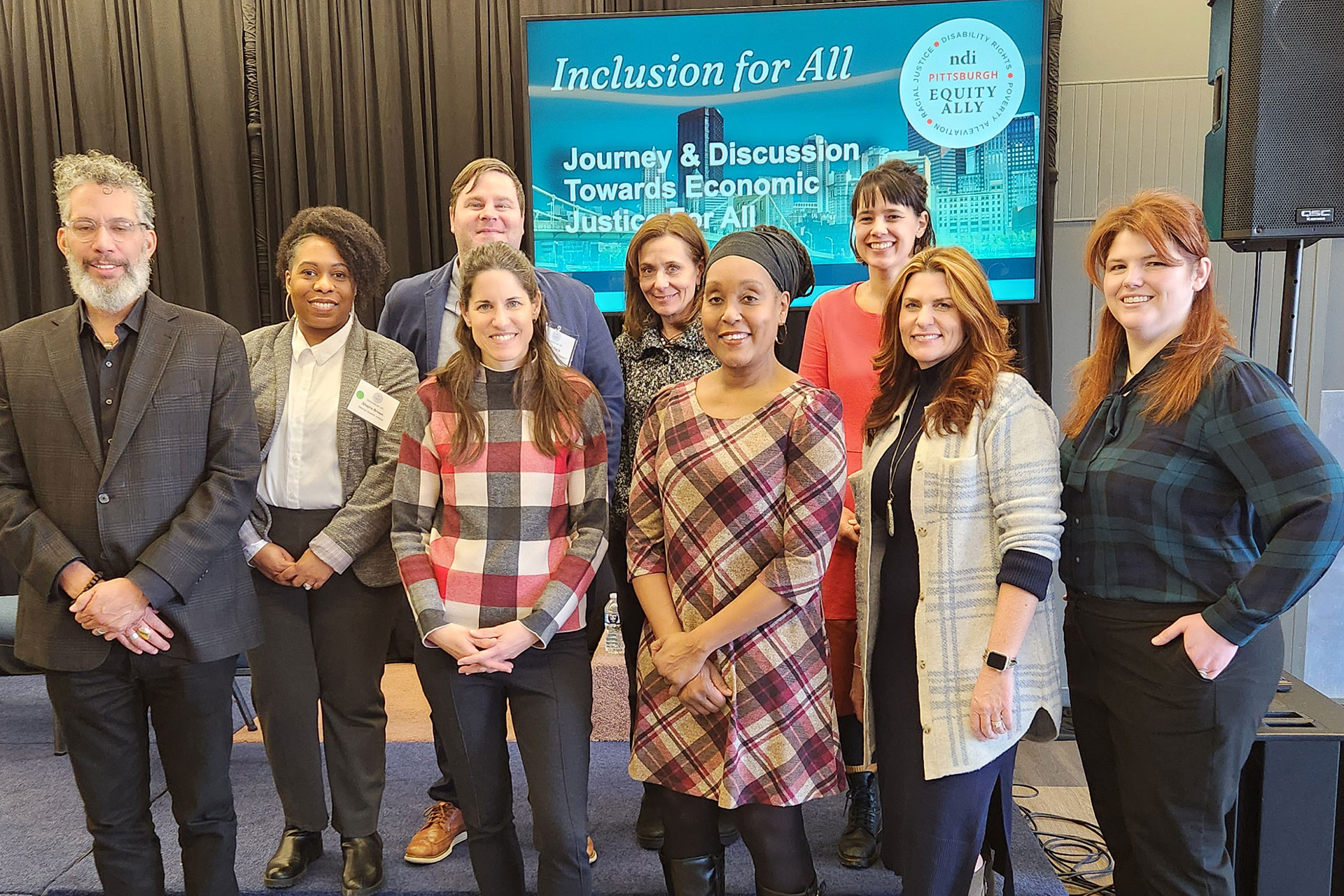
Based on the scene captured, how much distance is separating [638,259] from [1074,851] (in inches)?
82.9

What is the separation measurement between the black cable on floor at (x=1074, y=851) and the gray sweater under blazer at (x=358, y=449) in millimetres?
1916

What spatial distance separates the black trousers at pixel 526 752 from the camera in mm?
1821

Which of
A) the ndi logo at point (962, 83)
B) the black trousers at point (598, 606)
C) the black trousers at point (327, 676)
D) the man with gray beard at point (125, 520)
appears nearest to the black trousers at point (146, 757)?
the man with gray beard at point (125, 520)

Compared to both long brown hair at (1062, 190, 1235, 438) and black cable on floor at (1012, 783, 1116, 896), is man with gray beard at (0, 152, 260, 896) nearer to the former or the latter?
long brown hair at (1062, 190, 1235, 438)

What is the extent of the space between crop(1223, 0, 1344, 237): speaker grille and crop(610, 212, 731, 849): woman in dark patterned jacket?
51.2 inches

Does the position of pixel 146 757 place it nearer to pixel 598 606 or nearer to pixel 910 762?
pixel 598 606

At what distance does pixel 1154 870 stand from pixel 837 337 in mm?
1273

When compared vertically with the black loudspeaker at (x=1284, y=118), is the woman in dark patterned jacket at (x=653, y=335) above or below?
below

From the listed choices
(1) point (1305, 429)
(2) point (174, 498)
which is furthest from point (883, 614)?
(2) point (174, 498)

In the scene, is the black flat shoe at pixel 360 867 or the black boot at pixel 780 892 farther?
the black flat shoe at pixel 360 867

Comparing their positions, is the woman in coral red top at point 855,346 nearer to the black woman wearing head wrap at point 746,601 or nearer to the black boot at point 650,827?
the black woman wearing head wrap at point 746,601

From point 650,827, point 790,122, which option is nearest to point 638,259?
point 650,827

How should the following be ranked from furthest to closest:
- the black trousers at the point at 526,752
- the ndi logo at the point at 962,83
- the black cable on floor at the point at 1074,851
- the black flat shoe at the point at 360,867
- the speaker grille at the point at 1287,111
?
the ndi logo at the point at 962,83 < the black cable on floor at the point at 1074,851 < the black flat shoe at the point at 360,867 < the speaker grille at the point at 1287,111 < the black trousers at the point at 526,752

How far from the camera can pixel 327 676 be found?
221 cm
